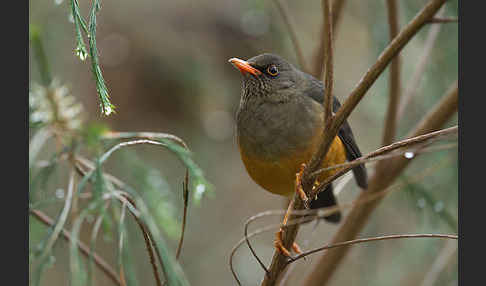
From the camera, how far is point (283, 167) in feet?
11.1

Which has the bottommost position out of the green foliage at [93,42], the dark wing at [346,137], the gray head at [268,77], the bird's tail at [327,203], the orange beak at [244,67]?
the bird's tail at [327,203]

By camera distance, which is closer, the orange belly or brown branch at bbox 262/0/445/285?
brown branch at bbox 262/0/445/285

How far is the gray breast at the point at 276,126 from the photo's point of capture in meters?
3.39

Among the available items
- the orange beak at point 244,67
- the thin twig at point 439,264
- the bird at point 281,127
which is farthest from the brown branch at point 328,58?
the thin twig at point 439,264

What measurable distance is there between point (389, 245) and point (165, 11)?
147 inches

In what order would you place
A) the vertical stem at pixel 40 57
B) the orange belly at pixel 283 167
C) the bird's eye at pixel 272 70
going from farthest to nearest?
the bird's eye at pixel 272 70, the orange belly at pixel 283 167, the vertical stem at pixel 40 57

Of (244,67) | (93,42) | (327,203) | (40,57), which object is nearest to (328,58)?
(93,42)

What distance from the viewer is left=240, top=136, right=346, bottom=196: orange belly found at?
11.0 feet

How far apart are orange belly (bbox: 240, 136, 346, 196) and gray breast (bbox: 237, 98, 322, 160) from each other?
0.11ft

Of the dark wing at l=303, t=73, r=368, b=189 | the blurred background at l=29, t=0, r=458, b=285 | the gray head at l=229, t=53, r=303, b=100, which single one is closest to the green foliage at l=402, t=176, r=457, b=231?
the dark wing at l=303, t=73, r=368, b=189

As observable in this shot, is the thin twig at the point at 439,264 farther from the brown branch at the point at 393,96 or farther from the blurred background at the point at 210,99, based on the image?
the blurred background at the point at 210,99

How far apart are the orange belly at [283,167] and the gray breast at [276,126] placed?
1.4 inches

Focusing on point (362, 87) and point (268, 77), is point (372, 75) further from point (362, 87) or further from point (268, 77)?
point (268, 77)

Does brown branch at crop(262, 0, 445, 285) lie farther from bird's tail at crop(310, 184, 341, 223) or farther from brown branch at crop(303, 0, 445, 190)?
bird's tail at crop(310, 184, 341, 223)
